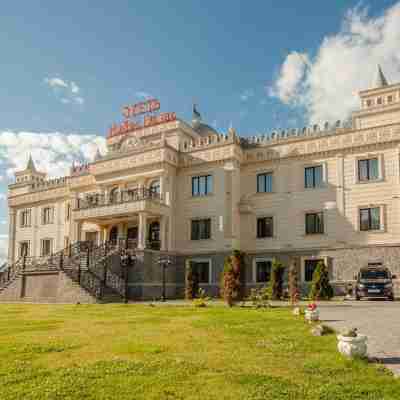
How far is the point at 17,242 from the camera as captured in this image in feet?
136

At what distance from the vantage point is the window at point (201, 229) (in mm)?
30141

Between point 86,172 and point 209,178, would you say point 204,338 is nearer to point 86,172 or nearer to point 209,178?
point 209,178

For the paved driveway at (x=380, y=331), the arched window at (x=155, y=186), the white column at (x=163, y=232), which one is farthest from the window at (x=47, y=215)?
the paved driveway at (x=380, y=331)

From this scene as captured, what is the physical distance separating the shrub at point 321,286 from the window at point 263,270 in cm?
504

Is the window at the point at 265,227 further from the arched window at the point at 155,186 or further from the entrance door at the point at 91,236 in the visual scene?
the entrance door at the point at 91,236

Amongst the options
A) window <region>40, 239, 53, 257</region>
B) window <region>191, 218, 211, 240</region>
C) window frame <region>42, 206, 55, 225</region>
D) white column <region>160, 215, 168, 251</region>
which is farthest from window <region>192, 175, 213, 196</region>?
window <region>40, 239, 53, 257</region>

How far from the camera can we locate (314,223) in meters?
27.8

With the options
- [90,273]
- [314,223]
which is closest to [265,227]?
[314,223]

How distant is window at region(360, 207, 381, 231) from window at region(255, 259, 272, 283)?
6.25 metres

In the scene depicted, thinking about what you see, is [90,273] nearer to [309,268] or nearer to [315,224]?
[309,268]

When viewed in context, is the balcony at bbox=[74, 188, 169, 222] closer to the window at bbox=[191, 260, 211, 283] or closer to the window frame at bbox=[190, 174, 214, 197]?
the window frame at bbox=[190, 174, 214, 197]

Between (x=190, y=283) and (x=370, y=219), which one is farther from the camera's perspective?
(x=190, y=283)

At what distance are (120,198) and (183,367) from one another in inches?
1012

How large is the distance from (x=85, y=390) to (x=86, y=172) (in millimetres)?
32853
